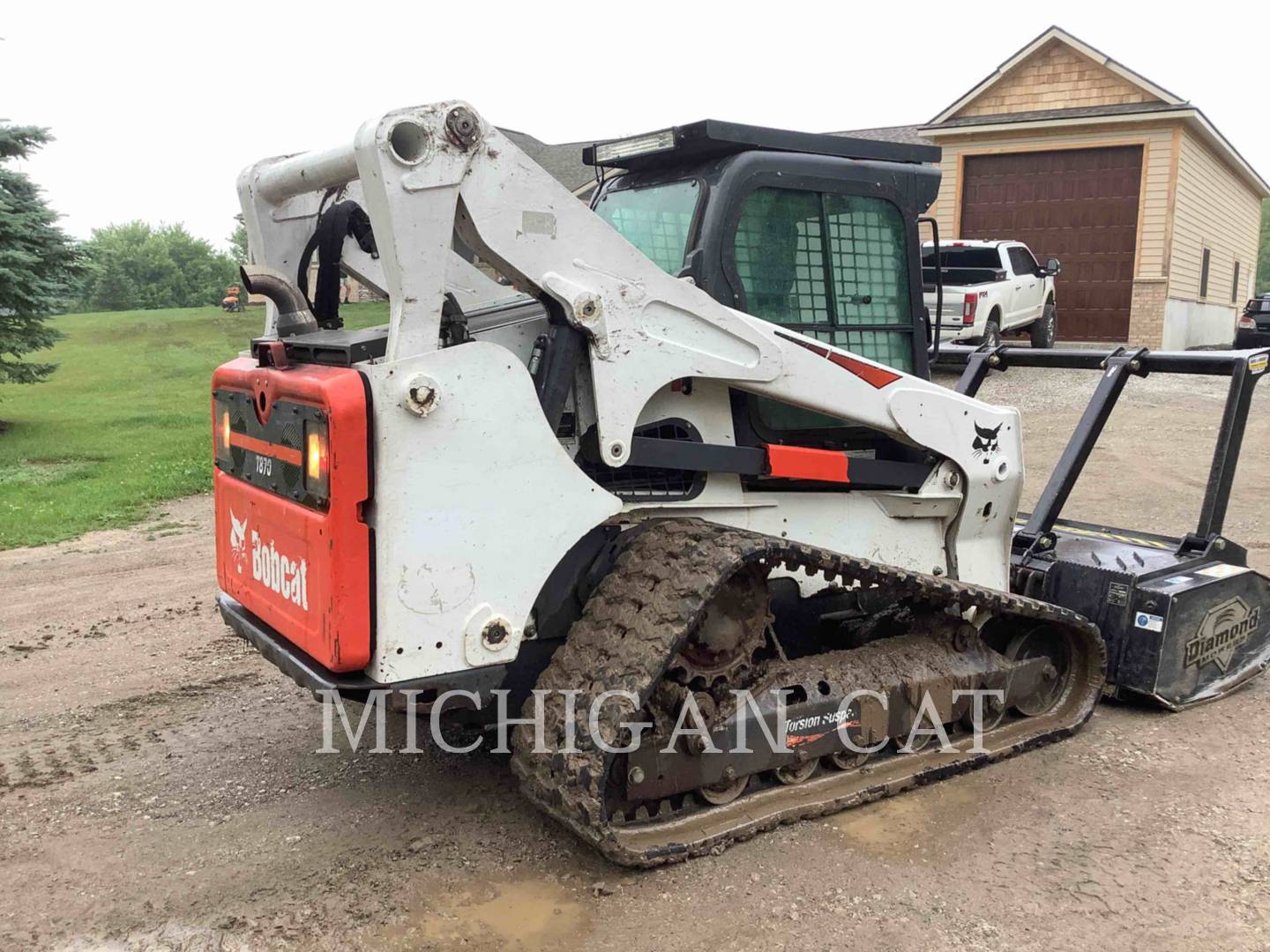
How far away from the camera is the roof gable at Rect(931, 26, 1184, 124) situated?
20.1 m

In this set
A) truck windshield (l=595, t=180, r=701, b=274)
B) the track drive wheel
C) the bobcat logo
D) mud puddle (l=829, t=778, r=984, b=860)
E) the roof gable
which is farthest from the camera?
the roof gable

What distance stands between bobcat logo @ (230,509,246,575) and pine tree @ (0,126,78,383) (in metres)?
12.3

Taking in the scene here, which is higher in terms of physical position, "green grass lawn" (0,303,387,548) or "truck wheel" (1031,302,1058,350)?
"truck wheel" (1031,302,1058,350)

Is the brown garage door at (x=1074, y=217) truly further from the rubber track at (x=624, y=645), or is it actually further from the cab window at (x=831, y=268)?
the rubber track at (x=624, y=645)

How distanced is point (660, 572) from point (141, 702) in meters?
3.18

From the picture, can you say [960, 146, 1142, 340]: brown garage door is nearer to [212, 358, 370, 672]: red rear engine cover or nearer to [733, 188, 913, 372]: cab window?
[733, 188, 913, 372]: cab window

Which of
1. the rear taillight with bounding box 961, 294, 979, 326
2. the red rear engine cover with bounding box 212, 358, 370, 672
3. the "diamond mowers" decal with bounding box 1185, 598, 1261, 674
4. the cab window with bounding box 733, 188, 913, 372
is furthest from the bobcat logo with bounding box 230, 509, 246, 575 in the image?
the rear taillight with bounding box 961, 294, 979, 326

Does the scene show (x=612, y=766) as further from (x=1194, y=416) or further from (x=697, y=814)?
(x=1194, y=416)

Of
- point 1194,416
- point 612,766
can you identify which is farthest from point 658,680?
point 1194,416

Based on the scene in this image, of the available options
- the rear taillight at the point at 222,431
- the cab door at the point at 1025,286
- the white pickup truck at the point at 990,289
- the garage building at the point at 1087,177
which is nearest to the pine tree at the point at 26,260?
the white pickup truck at the point at 990,289

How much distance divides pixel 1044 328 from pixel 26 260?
15030 millimetres

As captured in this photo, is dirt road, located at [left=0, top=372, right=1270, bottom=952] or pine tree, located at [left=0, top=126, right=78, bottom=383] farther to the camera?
pine tree, located at [left=0, top=126, right=78, bottom=383]

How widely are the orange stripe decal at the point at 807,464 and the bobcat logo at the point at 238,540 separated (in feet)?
6.61

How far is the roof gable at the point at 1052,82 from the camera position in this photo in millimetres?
20094
